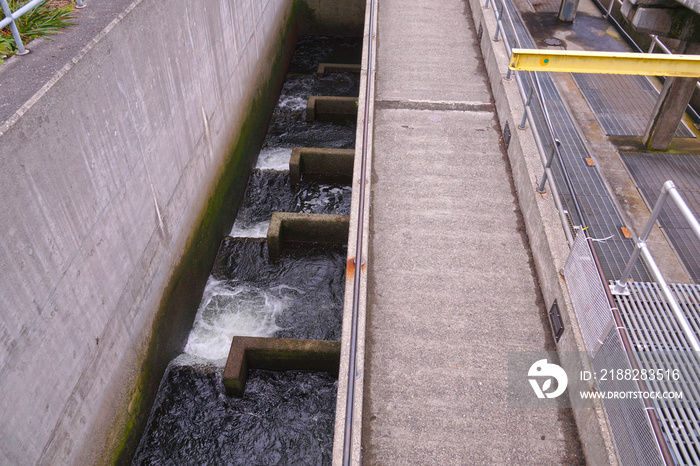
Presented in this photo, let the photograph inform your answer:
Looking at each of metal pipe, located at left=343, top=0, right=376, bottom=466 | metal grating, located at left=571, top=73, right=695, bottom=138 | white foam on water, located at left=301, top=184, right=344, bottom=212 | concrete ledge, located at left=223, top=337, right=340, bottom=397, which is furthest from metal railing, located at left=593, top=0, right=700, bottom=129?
concrete ledge, located at left=223, top=337, right=340, bottom=397

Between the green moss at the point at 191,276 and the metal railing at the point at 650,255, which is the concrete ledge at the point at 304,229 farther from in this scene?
the metal railing at the point at 650,255

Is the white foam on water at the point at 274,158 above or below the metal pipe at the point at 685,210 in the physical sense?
below

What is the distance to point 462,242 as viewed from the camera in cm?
639

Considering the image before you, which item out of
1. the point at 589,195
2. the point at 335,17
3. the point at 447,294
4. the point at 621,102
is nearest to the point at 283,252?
the point at 447,294

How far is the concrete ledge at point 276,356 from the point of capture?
7.70m

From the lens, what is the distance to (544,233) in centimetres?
571

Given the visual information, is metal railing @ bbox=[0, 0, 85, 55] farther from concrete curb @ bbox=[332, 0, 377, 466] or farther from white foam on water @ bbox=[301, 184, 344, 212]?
white foam on water @ bbox=[301, 184, 344, 212]

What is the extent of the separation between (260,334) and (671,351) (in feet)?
20.9

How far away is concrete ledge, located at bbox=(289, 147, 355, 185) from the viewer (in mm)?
11461

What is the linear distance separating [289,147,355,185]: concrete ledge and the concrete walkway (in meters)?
2.50

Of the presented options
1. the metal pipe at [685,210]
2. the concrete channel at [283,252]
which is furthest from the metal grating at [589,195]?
the metal pipe at [685,210]

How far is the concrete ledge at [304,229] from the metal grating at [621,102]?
6122 mm

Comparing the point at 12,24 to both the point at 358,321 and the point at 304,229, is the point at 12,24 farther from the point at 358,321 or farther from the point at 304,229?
the point at 304,229

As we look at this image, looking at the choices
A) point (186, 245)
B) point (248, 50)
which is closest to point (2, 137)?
point (186, 245)
